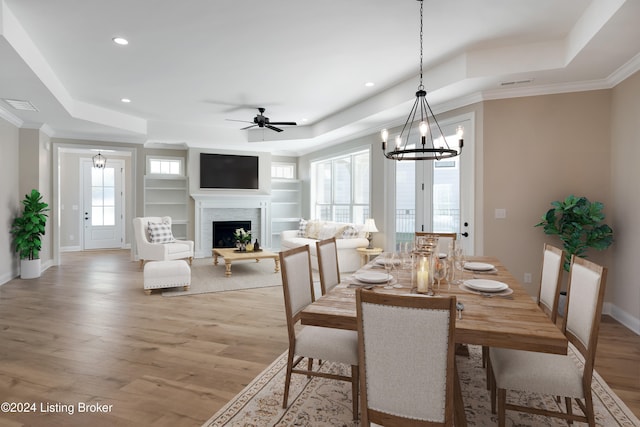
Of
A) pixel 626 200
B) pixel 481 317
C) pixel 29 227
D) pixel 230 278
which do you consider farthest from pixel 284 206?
pixel 481 317

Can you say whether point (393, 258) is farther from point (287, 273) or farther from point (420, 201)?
point (420, 201)

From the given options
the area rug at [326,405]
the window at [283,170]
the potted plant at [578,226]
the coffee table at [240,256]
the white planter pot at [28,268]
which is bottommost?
the area rug at [326,405]

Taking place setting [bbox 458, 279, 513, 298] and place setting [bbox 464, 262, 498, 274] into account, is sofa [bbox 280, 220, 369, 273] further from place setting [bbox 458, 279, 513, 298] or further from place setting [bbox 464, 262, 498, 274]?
place setting [bbox 458, 279, 513, 298]

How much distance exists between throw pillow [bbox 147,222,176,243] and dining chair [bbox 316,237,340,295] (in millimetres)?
4893

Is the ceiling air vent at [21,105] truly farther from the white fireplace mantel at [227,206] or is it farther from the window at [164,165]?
the white fireplace mantel at [227,206]

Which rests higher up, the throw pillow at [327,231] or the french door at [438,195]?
the french door at [438,195]

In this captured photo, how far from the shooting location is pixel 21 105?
4.99 m

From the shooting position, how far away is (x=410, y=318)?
131cm

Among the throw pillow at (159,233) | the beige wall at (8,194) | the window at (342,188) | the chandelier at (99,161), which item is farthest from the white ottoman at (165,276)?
the chandelier at (99,161)

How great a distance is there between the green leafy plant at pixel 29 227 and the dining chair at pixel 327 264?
5416 mm

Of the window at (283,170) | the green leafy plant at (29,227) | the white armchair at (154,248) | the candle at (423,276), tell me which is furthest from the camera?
the window at (283,170)

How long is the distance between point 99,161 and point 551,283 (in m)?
9.32

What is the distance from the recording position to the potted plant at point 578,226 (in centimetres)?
374

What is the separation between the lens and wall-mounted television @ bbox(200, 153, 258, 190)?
8323mm
